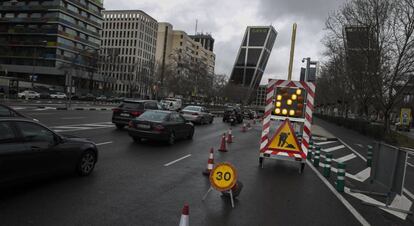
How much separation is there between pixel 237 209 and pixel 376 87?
91.2 ft

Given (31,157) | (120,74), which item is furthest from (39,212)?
(120,74)

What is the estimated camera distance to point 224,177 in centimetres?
625

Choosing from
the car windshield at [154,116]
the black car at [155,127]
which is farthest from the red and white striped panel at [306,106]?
the car windshield at [154,116]

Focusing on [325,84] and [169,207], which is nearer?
[169,207]

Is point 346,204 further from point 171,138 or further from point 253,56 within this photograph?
point 253,56

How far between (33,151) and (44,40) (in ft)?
281

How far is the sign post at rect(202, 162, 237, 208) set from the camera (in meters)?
6.15

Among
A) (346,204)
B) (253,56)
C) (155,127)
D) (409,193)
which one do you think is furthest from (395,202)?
(253,56)

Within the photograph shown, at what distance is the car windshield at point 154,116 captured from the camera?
13.3 metres

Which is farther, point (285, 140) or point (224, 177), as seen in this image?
point (285, 140)

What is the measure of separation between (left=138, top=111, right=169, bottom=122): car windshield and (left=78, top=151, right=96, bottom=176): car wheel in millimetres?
5597

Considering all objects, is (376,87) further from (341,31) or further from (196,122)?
(196,122)

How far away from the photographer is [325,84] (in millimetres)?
62844

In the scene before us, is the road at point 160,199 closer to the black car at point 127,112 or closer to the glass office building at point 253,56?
the black car at point 127,112
